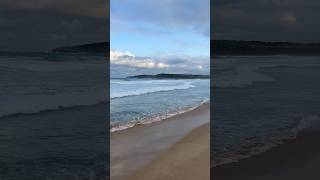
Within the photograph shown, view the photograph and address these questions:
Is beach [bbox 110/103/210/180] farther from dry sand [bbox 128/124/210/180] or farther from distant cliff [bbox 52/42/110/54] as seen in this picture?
distant cliff [bbox 52/42/110/54]

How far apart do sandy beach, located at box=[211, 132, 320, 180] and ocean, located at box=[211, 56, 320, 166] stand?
0.36ft

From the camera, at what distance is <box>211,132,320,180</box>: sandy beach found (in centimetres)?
380

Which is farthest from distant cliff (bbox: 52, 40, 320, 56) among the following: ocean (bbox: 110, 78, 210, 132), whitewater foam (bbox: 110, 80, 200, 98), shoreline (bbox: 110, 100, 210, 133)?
whitewater foam (bbox: 110, 80, 200, 98)

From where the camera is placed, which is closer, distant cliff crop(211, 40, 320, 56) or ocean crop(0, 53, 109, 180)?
ocean crop(0, 53, 109, 180)

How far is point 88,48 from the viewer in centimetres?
449

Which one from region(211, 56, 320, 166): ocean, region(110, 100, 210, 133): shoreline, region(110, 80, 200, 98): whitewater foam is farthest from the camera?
region(110, 80, 200, 98): whitewater foam

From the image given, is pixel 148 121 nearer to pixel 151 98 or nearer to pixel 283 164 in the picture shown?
pixel 151 98

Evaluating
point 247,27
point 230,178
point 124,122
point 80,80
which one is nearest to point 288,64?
point 247,27

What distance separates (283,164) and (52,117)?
7.37 feet

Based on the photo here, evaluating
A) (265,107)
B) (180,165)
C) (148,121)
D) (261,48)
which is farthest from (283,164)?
(148,121)

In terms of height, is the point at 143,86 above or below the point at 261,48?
below

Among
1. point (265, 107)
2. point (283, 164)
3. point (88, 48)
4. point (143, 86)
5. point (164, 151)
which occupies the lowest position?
point (164, 151)

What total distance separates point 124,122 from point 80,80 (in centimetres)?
465

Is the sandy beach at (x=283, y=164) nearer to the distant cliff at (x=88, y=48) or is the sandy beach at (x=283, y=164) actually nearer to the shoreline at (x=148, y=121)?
the distant cliff at (x=88, y=48)
